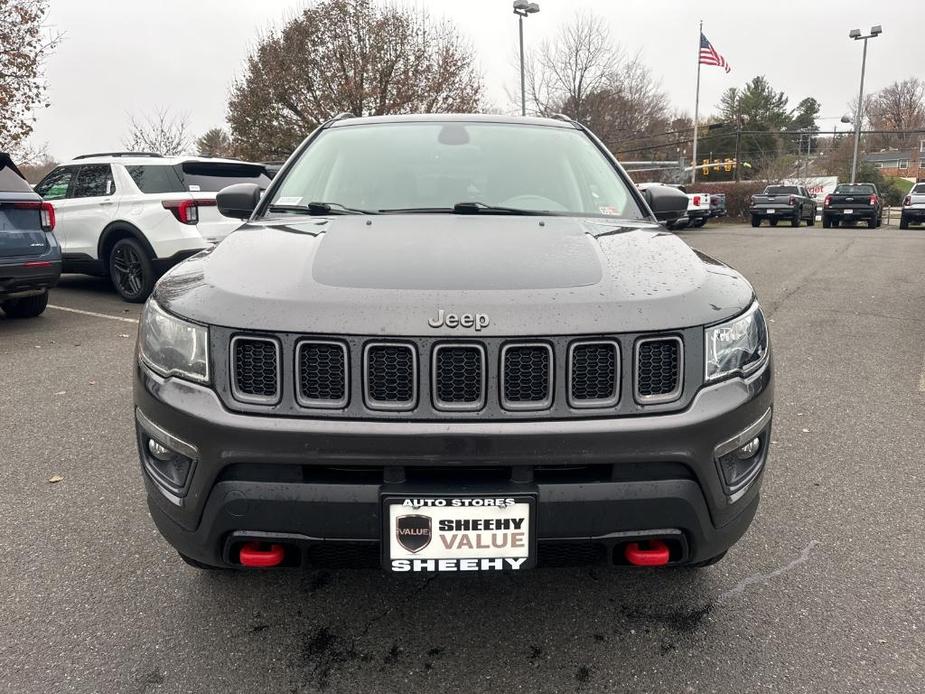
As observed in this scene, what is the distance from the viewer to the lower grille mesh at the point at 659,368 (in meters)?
1.85

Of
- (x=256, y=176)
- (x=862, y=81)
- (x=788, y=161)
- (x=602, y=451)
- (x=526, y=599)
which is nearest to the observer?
(x=602, y=451)

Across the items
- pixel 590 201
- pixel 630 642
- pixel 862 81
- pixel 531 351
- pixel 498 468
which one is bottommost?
pixel 630 642

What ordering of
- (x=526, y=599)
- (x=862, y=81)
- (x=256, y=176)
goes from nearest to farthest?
1. (x=526, y=599)
2. (x=256, y=176)
3. (x=862, y=81)

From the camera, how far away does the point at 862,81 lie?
4412 cm

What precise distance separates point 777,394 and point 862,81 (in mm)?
48130

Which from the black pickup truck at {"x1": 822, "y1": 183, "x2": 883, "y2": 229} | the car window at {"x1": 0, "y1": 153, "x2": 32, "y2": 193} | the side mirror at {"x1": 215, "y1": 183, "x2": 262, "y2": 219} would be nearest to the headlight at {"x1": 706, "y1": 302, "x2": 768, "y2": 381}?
the side mirror at {"x1": 215, "y1": 183, "x2": 262, "y2": 219}

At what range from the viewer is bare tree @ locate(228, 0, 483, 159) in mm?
22406

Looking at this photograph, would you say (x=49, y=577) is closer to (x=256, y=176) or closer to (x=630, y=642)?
(x=630, y=642)

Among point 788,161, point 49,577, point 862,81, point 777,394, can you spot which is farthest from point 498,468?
point 788,161

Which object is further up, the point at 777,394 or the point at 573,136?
the point at 573,136

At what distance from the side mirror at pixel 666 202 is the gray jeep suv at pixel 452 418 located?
1360 mm

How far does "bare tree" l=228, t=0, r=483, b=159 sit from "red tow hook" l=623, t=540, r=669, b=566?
21733 millimetres

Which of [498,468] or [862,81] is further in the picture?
[862,81]

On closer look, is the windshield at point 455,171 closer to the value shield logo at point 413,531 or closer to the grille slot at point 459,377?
the grille slot at point 459,377
